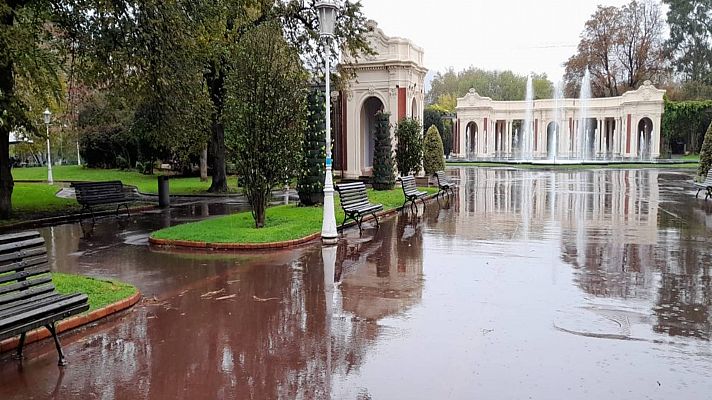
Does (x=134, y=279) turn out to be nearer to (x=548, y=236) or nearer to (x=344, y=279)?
(x=344, y=279)

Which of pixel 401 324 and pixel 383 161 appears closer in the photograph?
pixel 401 324

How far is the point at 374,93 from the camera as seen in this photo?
31.8 meters

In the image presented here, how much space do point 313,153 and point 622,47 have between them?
55.8m

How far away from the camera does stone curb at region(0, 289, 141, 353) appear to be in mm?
5523

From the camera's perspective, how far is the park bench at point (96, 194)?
16250 millimetres

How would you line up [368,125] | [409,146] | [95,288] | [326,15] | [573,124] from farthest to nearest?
[573,124]
[368,125]
[409,146]
[326,15]
[95,288]

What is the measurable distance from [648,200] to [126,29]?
1728 cm

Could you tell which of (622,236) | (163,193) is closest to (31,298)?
(622,236)

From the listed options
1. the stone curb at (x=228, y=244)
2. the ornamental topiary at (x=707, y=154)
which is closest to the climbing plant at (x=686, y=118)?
the ornamental topiary at (x=707, y=154)

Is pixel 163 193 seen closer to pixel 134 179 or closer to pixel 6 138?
pixel 6 138

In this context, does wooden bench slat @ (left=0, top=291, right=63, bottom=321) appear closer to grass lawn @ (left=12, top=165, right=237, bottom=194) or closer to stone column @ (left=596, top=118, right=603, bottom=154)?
grass lawn @ (left=12, top=165, right=237, bottom=194)

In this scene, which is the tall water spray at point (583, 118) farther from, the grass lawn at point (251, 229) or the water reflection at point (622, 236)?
the grass lawn at point (251, 229)

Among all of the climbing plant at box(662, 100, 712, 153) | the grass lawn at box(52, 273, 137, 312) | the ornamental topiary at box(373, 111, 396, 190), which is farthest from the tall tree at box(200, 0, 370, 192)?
the climbing plant at box(662, 100, 712, 153)

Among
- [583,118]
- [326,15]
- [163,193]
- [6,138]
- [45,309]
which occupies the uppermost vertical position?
[583,118]
